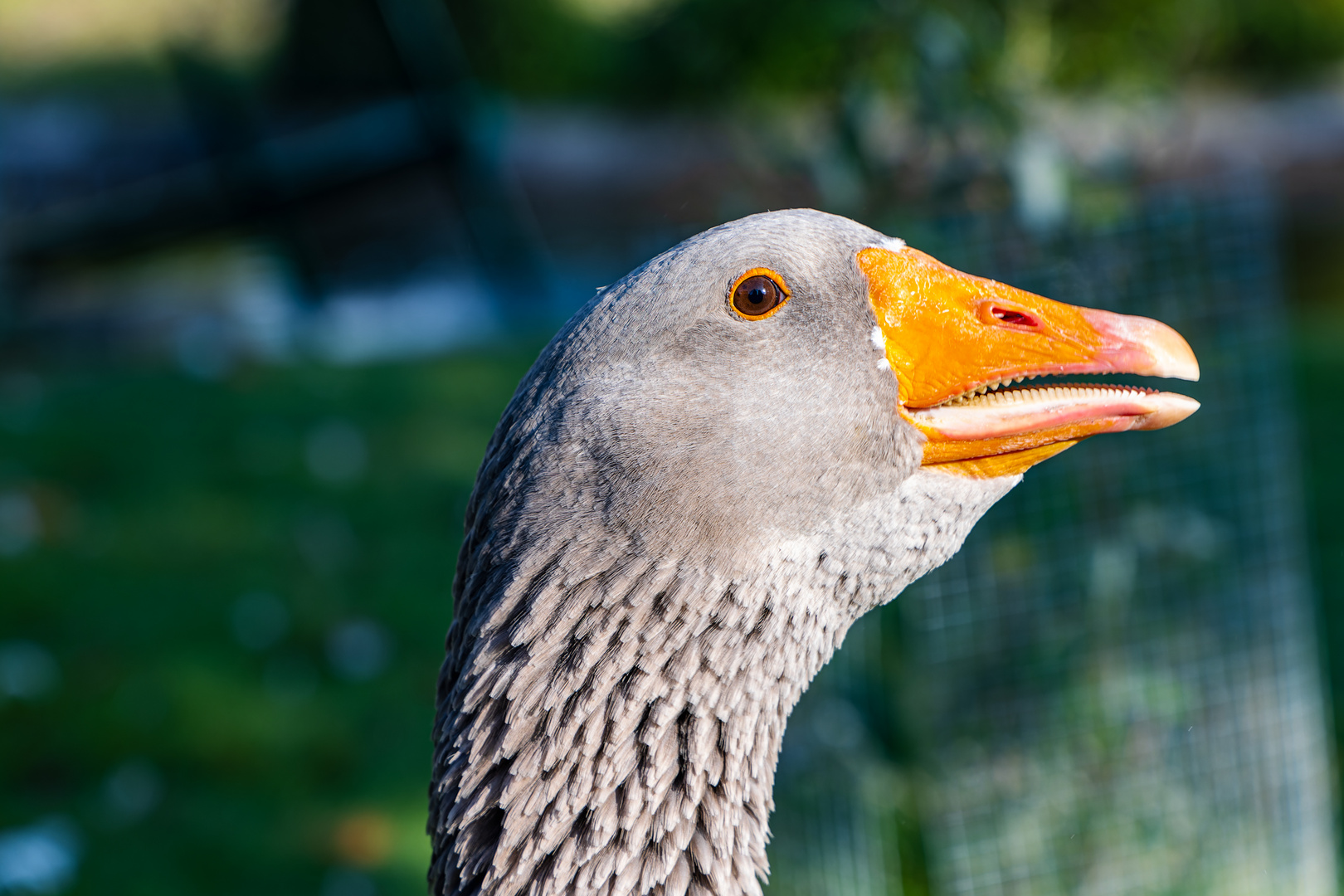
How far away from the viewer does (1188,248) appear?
4.05m

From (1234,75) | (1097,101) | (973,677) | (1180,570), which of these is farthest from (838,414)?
(1234,75)

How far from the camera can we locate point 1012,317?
2096 millimetres

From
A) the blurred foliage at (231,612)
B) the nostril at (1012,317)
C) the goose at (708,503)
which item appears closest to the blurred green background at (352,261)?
the blurred foliage at (231,612)

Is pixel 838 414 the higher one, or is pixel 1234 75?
pixel 1234 75

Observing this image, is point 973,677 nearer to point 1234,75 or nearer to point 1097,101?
point 1097,101

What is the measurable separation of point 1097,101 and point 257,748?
4494 mm

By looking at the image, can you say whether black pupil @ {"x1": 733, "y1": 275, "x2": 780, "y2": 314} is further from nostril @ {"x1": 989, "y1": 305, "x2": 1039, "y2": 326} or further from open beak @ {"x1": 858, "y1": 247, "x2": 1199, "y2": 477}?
nostril @ {"x1": 989, "y1": 305, "x2": 1039, "y2": 326}

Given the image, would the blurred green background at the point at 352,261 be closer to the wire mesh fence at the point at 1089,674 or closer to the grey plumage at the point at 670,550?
the wire mesh fence at the point at 1089,674

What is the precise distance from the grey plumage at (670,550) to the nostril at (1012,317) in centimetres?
22

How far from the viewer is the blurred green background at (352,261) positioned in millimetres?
4246

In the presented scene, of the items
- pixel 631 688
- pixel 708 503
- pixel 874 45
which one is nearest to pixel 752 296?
pixel 708 503

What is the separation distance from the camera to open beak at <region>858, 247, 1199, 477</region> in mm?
2023

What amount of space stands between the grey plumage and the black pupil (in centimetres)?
2

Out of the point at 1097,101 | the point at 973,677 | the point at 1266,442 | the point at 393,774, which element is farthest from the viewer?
the point at 1097,101
